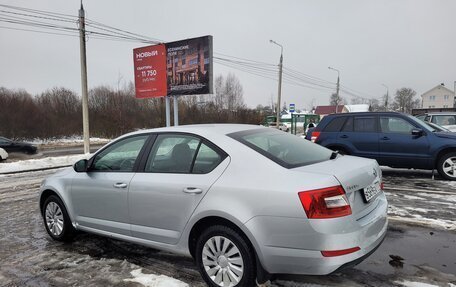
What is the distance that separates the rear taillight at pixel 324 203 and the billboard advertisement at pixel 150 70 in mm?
17750

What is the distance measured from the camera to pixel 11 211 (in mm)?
6742

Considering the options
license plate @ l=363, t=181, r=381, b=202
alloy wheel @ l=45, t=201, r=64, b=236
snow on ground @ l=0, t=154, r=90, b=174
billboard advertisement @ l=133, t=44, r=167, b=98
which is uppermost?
billboard advertisement @ l=133, t=44, r=167, b=98

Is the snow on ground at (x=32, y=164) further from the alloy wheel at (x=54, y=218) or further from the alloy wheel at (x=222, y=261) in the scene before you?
the alloy wheel at (x=222, y=261)

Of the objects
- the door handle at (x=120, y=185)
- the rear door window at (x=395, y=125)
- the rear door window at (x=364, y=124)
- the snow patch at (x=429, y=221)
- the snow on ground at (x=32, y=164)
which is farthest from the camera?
the snow on ground at (x=32, y=164)

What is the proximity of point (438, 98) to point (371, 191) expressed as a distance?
110m

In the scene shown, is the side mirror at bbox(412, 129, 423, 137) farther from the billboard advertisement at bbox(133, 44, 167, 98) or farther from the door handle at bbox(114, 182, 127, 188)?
the billboard advertisement at bbox(133, 44, 167, 98)

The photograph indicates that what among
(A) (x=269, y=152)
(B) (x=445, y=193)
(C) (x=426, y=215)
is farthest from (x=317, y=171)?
(B) (x=445, y=193)

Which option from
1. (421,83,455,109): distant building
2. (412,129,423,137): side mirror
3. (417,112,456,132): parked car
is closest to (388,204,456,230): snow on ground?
(412,129,423,137): side mirror

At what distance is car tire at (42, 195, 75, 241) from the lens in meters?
4.70

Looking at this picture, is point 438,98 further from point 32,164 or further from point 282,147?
point 282,147

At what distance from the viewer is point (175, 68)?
19.3 metres

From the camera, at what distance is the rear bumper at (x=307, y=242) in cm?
273

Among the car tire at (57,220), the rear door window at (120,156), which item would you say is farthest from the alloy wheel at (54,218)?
the rear door window at (120,156)

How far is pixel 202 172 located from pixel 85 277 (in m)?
1.73
